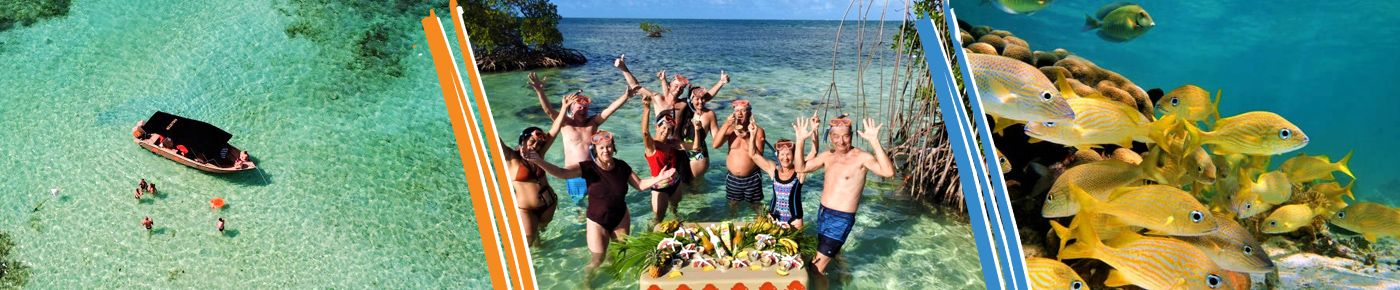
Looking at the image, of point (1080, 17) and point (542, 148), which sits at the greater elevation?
point (1080, 17)

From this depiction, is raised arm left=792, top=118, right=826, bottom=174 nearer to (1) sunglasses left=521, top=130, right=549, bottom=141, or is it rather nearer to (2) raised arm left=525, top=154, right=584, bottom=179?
(2) raised arm left=525, top=154, right=584, bottom=179

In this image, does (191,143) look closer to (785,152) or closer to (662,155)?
(662,155)

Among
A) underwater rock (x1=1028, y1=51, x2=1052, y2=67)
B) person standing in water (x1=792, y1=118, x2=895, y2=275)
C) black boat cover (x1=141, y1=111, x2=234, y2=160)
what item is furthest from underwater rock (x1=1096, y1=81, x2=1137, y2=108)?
black boat cover (x1=141, y1=111, x2=234, y2=160)

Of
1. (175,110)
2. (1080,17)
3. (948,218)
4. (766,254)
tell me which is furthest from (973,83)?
(1080,17)

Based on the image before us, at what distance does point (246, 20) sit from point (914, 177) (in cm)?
850

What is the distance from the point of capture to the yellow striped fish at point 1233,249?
283cm

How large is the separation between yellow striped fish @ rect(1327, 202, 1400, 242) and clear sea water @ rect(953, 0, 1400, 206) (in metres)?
8.09

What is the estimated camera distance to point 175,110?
655 centimetres

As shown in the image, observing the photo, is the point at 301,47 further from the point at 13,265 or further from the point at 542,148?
the point at 542,148

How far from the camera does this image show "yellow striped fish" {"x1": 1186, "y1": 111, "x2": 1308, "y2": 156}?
281 cm

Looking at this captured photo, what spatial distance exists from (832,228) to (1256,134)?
2.23m

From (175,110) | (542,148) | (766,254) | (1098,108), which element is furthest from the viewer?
(175,110)

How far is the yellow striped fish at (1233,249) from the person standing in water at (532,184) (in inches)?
143

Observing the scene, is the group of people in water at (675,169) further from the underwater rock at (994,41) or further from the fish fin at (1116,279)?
the underwater rock at (994,41)
